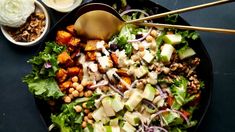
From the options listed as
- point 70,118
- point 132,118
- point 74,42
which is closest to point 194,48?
point 132,118

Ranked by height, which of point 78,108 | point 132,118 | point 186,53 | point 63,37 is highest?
point 63,37

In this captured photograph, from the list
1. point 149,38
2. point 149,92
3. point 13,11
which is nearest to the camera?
point 149,92

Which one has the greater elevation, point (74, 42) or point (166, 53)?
point (74, 42)

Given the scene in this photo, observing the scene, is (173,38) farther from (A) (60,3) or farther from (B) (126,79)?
(A) (60,3)

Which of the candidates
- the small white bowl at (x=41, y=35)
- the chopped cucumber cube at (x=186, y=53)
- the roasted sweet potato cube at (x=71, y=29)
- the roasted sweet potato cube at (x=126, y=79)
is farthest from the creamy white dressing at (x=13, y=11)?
the chopped cucumber cube at (x=186, y=53)

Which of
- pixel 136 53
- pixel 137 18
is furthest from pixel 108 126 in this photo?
pixel 137 18

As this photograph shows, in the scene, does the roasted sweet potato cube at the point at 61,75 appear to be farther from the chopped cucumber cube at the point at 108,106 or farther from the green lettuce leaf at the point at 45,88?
the chopped cucumber cube at the point at 108,106

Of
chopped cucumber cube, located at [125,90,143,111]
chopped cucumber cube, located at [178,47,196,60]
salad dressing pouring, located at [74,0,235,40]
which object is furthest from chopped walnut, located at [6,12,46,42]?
chopped cucumber cube, located at [178,47,196,60]

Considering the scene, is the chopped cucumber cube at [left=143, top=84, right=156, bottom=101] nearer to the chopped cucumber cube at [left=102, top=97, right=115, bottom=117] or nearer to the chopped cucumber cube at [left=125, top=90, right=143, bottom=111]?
the chopped cucumber cube at [left=125, top=90, right=143, bottom=111]
